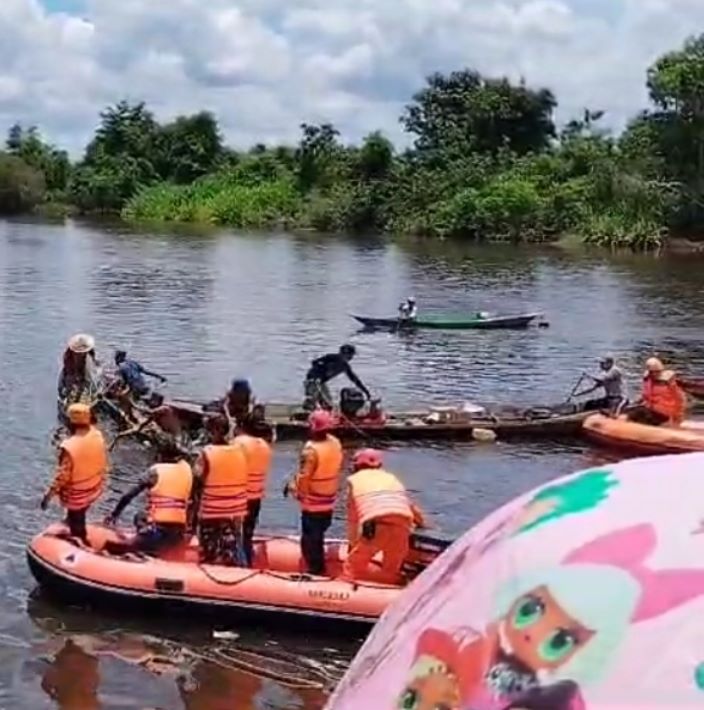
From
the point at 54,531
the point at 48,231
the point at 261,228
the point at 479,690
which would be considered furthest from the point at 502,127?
the point at 479,690

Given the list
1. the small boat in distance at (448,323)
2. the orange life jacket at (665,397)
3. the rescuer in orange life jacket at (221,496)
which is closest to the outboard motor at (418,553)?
the rescuer in orange life jacket at (221,496)

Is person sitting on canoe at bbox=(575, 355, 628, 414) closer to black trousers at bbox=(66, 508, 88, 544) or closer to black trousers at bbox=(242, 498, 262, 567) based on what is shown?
black trousers at bbox=(242, 498, 262, 567)

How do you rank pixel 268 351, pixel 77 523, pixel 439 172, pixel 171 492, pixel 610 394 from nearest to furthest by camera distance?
pixel 171 492 < pixel 77 523 < pixel 610 394 < pixel 268 351 < pixel 439 172

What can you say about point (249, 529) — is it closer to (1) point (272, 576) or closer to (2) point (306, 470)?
(1) point (272, 576)

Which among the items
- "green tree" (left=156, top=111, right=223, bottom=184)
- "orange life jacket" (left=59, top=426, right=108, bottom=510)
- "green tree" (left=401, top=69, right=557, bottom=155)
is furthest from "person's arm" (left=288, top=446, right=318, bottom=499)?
"green tree" (left=156, top=111, right=223, bottom=184)

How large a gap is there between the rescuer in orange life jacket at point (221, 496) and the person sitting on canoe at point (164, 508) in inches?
8.1

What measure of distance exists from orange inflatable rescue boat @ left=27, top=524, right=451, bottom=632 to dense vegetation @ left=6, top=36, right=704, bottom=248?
5875cm

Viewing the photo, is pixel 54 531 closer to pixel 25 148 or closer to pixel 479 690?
pixel 479 690

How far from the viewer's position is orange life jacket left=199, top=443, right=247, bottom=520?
1175 cm

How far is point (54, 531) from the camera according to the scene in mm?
12836

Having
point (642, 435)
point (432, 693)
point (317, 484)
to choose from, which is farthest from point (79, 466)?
point (642, 435)

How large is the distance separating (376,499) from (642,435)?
10.2 m

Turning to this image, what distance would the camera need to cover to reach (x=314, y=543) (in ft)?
40.1

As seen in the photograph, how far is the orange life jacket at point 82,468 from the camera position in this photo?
12.5 meters
